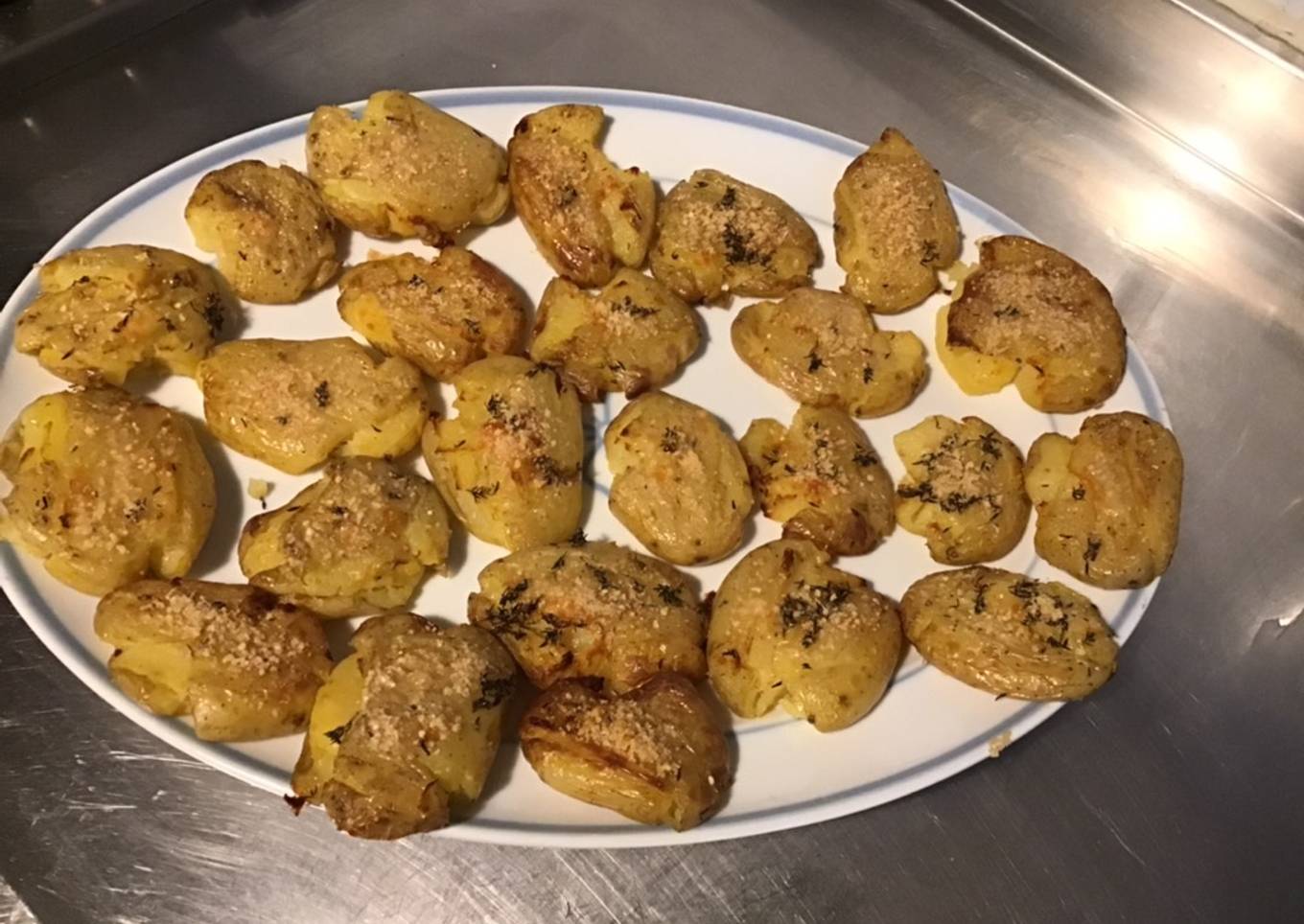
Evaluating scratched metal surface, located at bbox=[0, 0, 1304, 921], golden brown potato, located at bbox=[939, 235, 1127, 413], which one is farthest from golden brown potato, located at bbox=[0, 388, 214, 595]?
golden brown potato, located at bbox=[939, 235, 1127, 413]

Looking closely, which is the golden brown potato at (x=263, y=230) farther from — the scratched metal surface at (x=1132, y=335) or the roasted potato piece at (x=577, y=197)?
the scratched metal surface at (x=1132, y=335)

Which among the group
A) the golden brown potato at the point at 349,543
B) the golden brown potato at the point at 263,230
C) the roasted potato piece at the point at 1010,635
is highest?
the golden brown potato at the point at 263,230

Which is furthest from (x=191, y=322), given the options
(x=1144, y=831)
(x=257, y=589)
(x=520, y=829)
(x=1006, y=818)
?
(x=1144, y=831)

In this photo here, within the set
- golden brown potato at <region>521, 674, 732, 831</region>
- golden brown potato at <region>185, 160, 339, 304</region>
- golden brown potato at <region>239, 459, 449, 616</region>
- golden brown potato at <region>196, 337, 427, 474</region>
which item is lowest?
golden brown potato at <region>521, 674, 732, 831</region>

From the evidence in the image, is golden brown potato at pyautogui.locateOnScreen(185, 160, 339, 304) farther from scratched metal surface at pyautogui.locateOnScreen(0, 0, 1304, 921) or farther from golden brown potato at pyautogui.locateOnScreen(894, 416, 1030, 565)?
golden brown potato at pyautogui.locateOnScreen(894, 416, 1030, 565)

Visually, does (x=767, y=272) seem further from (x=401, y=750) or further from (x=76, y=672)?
(x=76, y=672)

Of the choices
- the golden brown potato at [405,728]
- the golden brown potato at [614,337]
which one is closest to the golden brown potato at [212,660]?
the golden brown potato at [405,728]
